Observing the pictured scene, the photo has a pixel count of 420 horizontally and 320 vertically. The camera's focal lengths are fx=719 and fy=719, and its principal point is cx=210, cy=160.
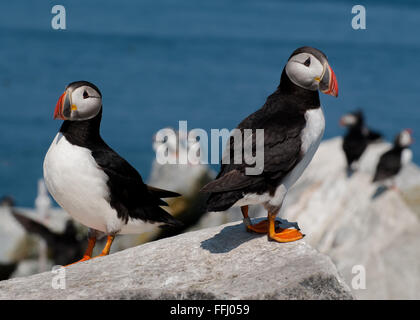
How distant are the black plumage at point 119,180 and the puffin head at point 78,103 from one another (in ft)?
0.28

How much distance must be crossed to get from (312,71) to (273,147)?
63 cm

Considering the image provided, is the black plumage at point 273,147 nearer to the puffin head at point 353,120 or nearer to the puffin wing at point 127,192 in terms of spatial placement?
the puffin wing at point 127,192

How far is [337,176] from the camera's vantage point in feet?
38.1

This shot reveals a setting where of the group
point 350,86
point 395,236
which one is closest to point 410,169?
point 395,236

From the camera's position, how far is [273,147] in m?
5.07

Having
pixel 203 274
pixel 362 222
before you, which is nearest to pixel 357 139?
pixel 362 222

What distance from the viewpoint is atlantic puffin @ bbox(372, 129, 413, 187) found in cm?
1146

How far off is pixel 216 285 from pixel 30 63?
22707mm

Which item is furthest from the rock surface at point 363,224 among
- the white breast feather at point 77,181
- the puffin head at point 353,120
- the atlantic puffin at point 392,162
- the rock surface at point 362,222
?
the white breast feather at point 77,181

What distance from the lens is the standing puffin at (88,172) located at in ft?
18.4

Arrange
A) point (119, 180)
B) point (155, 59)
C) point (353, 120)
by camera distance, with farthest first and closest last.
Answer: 1. point (155, 59)
2. point (353, 120)
3. point (119, 180)

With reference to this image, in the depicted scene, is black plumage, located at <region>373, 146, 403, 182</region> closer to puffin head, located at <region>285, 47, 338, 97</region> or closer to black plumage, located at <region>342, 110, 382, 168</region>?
black plumage, located at <region>342, 110, 382, 168</region>

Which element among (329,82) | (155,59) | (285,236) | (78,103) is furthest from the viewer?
(155,59)

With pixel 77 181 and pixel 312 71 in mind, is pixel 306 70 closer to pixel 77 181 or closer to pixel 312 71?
pixel 312 71
